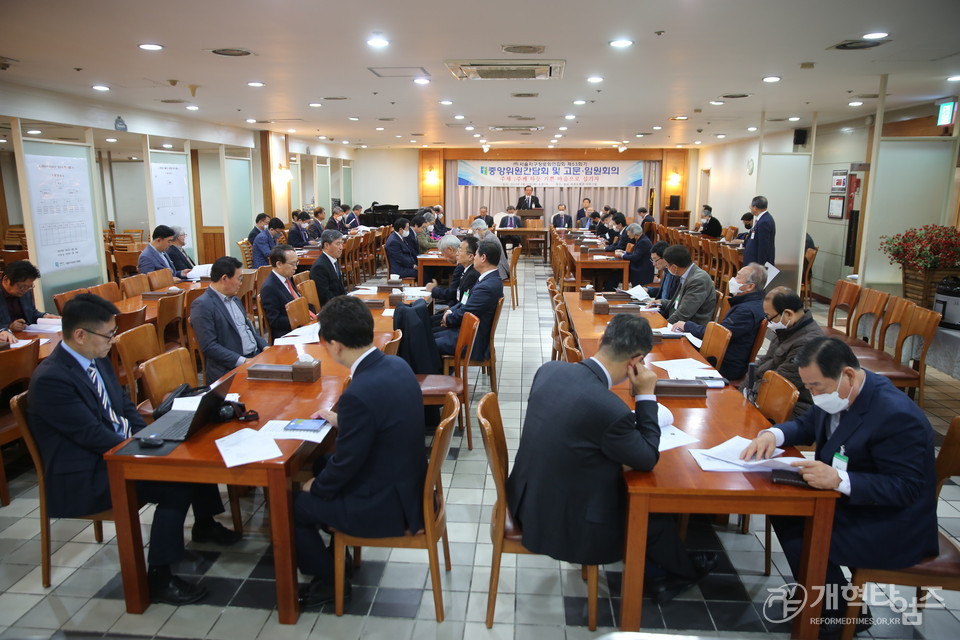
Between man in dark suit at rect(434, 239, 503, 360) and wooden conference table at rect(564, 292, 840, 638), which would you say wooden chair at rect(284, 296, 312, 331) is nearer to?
man in dark suit at rect(434, 239, 503, 360)

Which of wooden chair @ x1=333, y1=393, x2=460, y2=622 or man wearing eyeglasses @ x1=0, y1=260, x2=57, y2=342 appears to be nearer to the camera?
wooden chair @ x1=333, y1=393, x2=460, y2=622

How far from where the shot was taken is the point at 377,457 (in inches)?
89.6

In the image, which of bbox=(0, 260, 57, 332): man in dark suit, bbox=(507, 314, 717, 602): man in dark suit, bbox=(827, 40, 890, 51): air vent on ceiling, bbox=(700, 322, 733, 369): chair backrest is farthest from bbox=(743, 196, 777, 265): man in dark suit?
bbox=(0, 260, 57, 332): man in dark suit

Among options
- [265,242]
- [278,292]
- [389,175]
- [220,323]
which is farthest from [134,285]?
[389,175]

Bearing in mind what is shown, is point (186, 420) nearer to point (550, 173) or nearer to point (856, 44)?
point (856, 44)

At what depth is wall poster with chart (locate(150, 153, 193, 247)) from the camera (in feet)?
31.4

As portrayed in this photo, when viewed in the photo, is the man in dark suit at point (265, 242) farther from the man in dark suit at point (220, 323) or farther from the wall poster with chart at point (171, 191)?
the man in dark suit at point (220, 323)

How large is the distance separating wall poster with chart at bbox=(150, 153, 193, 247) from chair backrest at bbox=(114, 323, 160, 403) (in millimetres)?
6525

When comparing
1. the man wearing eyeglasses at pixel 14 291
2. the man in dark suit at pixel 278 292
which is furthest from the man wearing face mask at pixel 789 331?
the man wearing eyeglasses at pixel 14 291

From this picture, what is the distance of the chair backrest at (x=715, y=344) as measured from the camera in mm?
3693

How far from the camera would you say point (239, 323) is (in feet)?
13.6

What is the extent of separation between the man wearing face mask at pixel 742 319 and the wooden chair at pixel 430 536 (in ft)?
7.48

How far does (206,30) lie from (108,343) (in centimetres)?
270

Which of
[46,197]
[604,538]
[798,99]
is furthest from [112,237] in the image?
[604,538]
